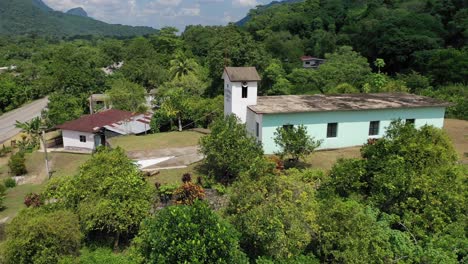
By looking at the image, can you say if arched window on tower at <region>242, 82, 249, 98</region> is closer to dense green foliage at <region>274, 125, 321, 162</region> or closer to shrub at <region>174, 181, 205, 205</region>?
dense green foliage at <region>274, 125, 321, 162</region>

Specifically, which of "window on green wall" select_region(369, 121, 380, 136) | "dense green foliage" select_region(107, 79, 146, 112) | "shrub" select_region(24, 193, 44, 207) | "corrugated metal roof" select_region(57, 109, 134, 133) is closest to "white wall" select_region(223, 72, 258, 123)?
"window on green wall" select_region(369, 121, 380, 136)

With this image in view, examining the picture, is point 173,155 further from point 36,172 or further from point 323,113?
point 36,172

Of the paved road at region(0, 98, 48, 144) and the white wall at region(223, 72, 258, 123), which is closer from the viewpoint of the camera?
the white wall at region(223, 72, 258, 123)

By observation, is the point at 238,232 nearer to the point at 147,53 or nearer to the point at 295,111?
the point at 295,111

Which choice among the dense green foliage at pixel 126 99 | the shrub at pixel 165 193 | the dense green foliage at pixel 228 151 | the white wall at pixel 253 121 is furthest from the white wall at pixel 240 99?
the dense green foliage at pixel 126 99

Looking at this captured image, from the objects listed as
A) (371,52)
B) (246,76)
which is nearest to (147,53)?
(371,52)

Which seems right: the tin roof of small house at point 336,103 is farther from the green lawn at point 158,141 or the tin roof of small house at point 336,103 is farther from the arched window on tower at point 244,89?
the green lawn at point 158,141
